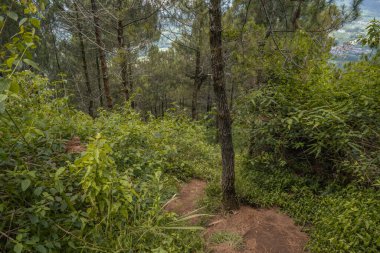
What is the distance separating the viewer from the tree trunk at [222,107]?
3.04 metres

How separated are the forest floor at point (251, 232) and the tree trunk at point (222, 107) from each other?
0.83ft

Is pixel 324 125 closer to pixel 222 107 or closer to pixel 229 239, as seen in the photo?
pixel 222 107

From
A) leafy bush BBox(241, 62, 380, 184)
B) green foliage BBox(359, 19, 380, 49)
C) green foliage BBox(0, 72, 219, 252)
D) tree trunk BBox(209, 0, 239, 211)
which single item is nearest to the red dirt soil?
tree trunk BBox(209, 0, 239, 211)

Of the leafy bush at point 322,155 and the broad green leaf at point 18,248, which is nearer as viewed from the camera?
A: the broad green leaf at point 18,248

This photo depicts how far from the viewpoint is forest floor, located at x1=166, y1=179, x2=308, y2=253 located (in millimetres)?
2857

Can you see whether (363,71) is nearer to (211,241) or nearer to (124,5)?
(211,241)

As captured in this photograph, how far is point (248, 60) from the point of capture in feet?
15.0

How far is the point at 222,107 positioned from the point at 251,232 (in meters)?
1.70

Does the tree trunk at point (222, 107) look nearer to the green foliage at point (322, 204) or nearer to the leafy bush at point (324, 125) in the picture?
the green foliage at point (322, 204)

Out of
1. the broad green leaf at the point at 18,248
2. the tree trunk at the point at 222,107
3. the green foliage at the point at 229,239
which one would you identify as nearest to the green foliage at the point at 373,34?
the tree trunk at the point at 222,107

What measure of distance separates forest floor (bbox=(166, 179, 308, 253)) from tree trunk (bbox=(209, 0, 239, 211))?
0.25 meters

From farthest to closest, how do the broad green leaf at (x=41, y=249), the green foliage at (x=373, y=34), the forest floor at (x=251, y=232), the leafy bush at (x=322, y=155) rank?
1. the green foliage at (x=373, y=34)
2. the forest floor at (x=251, y=232)
3. the leafy bush at (x=322, y=155)
4. the broad green leaf at (x=41, y=249)

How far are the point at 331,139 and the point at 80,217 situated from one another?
3493 millimetres

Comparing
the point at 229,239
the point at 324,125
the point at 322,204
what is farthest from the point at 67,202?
the point at 324,125
